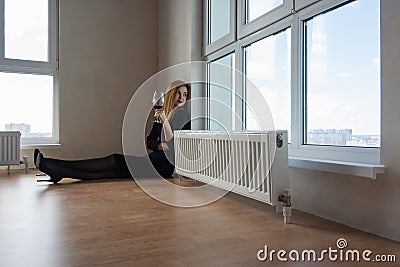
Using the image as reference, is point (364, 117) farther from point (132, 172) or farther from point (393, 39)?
point (132, 172)

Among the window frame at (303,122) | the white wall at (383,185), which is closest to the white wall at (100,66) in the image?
the window frame at (303,122)

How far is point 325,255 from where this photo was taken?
4.77 feet

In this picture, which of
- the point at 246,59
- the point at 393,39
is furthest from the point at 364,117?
the point at 246,59

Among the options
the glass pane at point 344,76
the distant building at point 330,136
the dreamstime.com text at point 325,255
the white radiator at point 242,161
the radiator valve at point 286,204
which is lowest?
the dreamstime.com text at point 325,255

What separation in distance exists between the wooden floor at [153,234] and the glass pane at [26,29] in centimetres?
255

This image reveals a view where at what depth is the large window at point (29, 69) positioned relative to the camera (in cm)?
443

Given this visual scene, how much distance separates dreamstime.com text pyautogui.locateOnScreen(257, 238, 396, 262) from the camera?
4.63ft

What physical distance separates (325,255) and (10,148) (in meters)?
3.90

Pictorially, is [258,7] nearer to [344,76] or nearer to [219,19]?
[219,19]

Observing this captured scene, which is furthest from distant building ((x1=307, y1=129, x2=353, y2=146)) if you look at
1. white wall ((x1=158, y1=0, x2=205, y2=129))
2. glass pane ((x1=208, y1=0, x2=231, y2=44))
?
white wall ((x1=158, y1=0, x2=205, y2=129))

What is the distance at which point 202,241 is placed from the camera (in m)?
1.63

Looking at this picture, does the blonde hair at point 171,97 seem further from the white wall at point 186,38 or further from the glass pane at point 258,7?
the glass pane at point 258,7

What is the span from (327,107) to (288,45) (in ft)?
1.89

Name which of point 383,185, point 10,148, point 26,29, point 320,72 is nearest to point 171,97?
point 320,72
